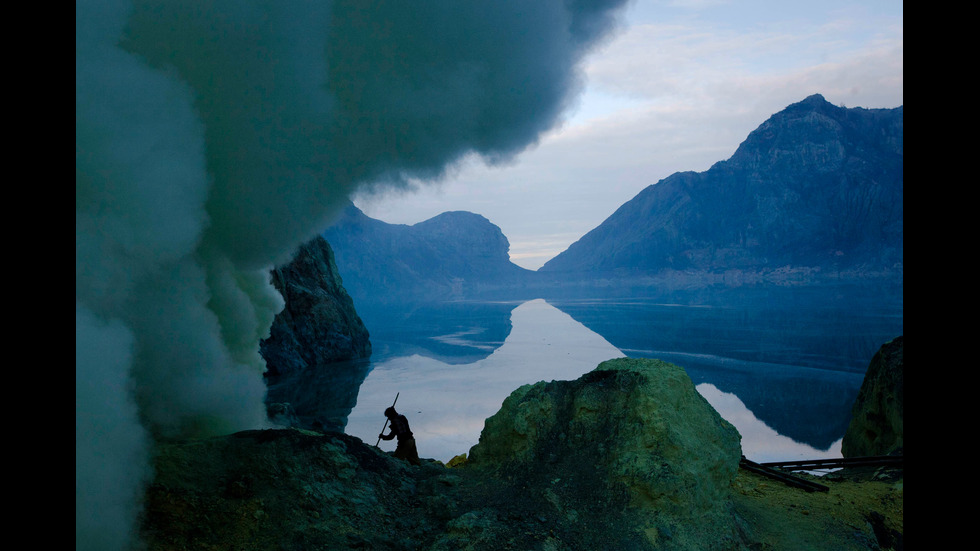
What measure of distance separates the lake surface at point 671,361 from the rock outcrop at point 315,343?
1.59 metres

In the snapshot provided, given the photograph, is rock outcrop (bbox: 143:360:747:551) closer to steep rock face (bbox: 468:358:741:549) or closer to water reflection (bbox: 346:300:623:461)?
steep rock face (bbox: 468:358:741:549)

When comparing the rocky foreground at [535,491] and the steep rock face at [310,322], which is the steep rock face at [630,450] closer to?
the rocky foreground at [535,491]

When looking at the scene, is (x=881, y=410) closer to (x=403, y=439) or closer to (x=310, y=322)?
(x=403, y=439)

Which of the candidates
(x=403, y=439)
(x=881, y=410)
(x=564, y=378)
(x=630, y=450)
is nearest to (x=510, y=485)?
(x=630, y=450)

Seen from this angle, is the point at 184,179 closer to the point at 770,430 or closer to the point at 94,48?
the point at 94,48

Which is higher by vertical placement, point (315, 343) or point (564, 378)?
point (315, 343)

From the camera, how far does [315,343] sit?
39.0 meters

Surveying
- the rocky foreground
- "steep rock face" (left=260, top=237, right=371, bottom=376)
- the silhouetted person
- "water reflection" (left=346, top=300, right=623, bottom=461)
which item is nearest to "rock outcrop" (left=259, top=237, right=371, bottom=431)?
"steep rock face" (left=260, top=237, right=371, bottom=376)

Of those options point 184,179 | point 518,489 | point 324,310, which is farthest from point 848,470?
point 324,310

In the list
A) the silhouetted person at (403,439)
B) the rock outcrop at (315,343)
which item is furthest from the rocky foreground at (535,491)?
the rock outcrop at (315,343)

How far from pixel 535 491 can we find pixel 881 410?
11.1 meters

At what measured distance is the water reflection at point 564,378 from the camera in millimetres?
20062

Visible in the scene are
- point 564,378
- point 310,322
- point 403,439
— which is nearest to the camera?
point 403,439

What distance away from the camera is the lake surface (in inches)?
846
